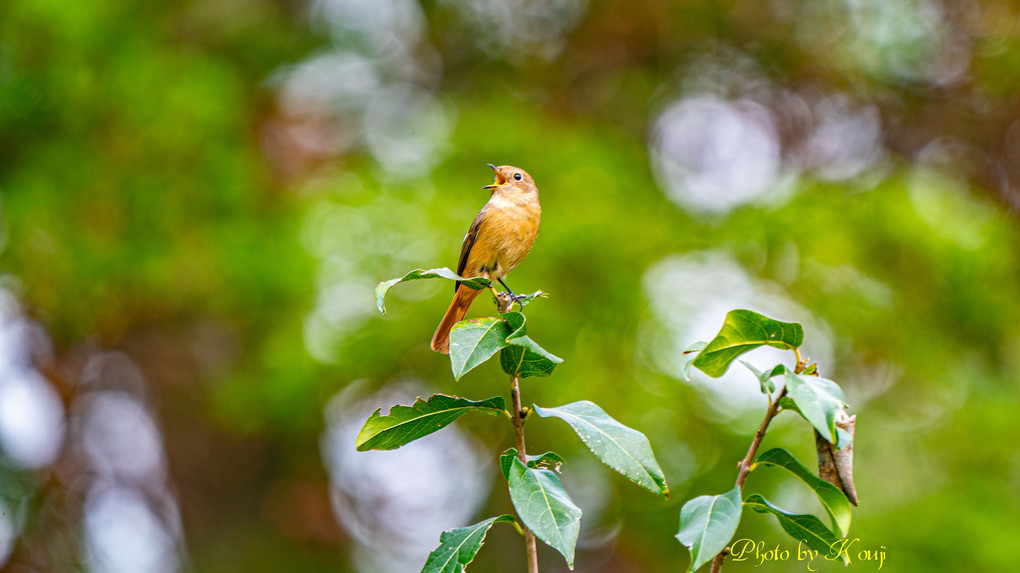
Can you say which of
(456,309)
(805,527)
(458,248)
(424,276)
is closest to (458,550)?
(424,276)

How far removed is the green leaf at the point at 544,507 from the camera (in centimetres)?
127

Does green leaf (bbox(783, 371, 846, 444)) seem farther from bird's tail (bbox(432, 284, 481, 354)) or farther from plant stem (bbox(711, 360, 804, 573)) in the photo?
bird's tail (bbox(432, 284, 481, 354))

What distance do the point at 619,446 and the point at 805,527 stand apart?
1.25ft

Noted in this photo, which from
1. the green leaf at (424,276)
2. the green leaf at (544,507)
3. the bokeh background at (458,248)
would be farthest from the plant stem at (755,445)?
the bokeh background at (458,248)

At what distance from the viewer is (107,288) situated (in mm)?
6770

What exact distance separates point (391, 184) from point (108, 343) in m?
3.40

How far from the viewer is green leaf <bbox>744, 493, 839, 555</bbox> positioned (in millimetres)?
1419

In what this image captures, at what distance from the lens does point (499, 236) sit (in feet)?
10.3

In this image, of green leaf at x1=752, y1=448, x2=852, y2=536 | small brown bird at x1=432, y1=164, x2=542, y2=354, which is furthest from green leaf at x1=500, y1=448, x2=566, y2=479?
small brown bird at x1=432, y1=164, x2=542, y2=354

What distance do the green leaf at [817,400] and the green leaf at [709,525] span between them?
7.5 inches

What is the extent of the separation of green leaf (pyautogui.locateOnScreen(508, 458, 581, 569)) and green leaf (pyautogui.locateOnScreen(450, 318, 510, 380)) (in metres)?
0.18

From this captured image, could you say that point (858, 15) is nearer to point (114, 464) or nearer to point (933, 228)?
point (933, 228)

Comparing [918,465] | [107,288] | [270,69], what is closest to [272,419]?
[107,288]

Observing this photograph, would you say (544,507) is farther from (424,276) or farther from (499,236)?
(499,236)
